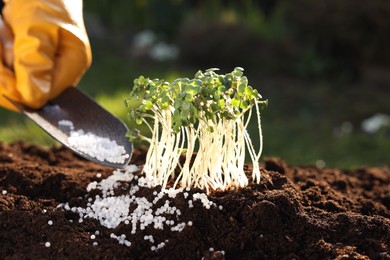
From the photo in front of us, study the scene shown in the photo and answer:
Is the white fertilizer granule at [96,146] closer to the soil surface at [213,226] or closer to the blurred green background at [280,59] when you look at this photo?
the soil surface at [213,226]

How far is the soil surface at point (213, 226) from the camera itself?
2.28 m

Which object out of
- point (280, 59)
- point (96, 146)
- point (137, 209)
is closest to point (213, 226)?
point (137, 209)

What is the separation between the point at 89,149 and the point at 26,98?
0.36 m

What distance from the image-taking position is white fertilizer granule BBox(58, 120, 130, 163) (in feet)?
9.44

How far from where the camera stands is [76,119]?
3.12 meters

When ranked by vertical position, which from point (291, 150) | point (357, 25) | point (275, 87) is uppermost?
point (357, 25)

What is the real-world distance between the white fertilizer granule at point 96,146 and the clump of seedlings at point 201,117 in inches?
9.1

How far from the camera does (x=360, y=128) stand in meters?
5.58

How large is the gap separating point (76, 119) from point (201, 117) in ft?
2.63

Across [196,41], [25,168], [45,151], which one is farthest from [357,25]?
[25,168]

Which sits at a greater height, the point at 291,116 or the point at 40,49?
the point at 291,116

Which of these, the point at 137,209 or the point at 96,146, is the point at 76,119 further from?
the point at 137,209

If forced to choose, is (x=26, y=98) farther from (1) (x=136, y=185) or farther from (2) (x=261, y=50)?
(2) (x=261, y=50)

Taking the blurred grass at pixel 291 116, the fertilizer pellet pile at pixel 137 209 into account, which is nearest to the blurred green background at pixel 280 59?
the blurred grass at pixel 291 116
